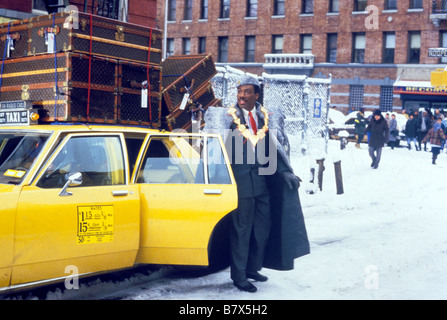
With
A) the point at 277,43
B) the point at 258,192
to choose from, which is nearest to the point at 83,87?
the point at 258,192

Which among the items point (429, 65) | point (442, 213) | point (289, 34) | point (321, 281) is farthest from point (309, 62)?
point (321, 281)

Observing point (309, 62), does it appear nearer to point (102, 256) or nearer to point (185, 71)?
point (185, 71)

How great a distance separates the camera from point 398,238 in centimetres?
963

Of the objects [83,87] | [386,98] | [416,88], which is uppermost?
[416,88]

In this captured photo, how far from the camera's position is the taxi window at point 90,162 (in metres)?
5.60

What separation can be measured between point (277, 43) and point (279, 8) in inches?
98.7

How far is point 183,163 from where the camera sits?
650cm

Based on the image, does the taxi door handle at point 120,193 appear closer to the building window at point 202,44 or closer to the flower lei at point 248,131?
the flower lei at point 248,131

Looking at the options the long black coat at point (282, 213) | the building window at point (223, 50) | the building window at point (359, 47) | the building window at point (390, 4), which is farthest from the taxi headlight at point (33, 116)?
the building window at point (223, 50)

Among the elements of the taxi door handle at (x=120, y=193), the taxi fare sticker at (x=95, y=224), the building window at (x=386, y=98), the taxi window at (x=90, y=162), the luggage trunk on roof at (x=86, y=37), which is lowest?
the taxi fare sticker at (x=95, y=224)

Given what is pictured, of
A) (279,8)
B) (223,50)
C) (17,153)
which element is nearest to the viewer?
(17,153)

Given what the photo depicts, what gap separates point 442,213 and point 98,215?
8540 millimetres

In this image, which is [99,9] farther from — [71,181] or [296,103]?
[71,181]

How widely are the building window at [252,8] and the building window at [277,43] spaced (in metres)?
2.32
